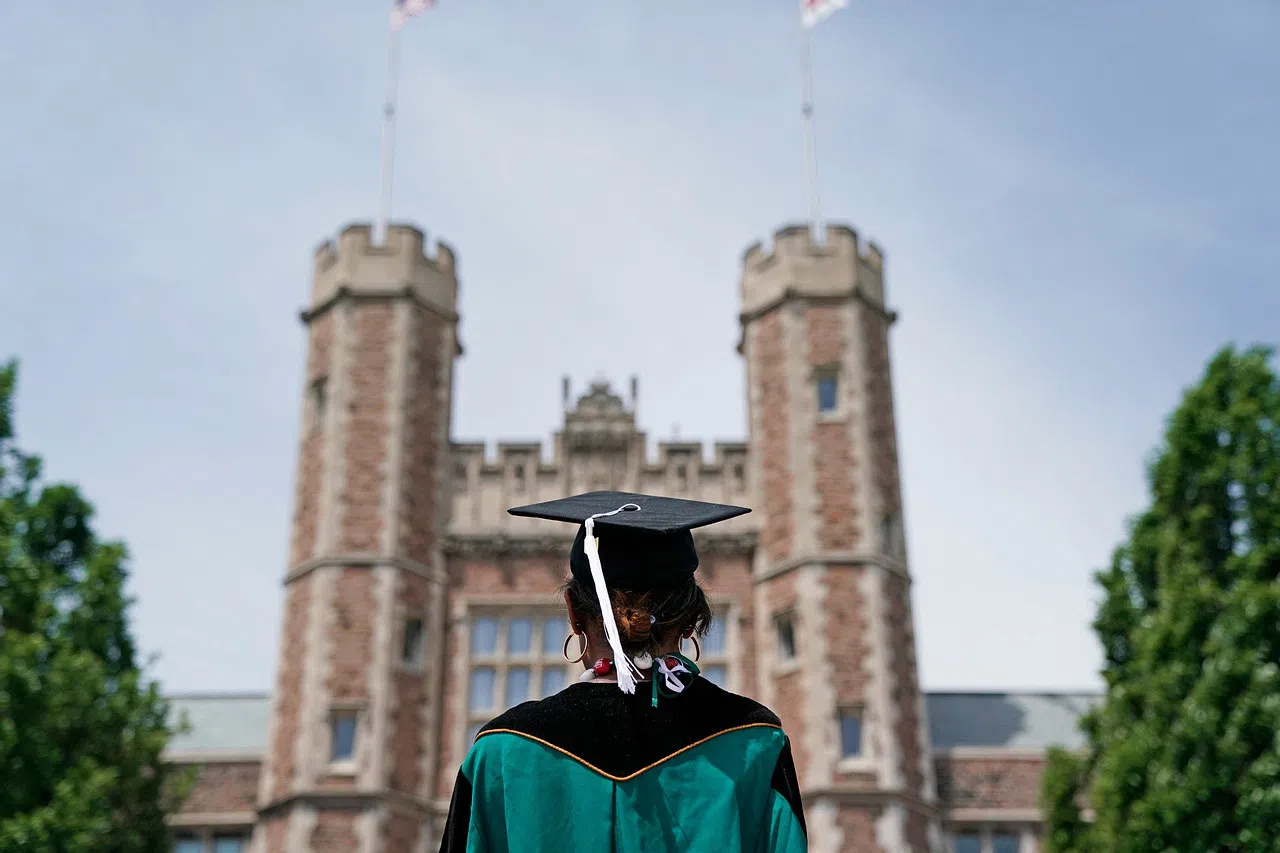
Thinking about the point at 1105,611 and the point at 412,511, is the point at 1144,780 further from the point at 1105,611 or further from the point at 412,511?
the point at 412,511

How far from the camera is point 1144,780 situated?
14195mm

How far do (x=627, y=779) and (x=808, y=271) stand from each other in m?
16.7

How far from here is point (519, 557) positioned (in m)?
18.1

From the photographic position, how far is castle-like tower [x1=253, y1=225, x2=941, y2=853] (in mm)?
16297

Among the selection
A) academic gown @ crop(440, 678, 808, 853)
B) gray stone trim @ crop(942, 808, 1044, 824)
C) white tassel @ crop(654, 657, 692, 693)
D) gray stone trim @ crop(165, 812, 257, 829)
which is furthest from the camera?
gray stone trim @ crop(165, 812, 257, 829)

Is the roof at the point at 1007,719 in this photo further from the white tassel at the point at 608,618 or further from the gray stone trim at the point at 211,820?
the white tassel at the point at 608,618

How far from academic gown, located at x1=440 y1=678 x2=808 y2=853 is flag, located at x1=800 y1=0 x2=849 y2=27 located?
1832 cm

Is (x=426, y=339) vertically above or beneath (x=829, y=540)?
above

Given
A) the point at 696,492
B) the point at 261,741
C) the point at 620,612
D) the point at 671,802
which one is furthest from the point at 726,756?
the point at 261,741

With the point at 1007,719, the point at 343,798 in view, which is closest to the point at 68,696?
the point at 343,798

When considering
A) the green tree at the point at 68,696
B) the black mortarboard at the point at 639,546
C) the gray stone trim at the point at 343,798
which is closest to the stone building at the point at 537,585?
the gray stone trim at the point at 343,798

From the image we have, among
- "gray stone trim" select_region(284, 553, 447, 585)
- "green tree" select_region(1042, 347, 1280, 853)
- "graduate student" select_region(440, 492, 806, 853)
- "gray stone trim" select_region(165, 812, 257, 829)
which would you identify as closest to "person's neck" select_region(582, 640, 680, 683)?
"graduate student" select_region(440, 492, 806, 853)

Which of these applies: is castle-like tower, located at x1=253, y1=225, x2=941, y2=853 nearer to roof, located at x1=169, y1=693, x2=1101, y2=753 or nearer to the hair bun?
roof, located at x1=169, y1=693, x2=1101, y2=753

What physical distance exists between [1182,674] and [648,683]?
12458mm
